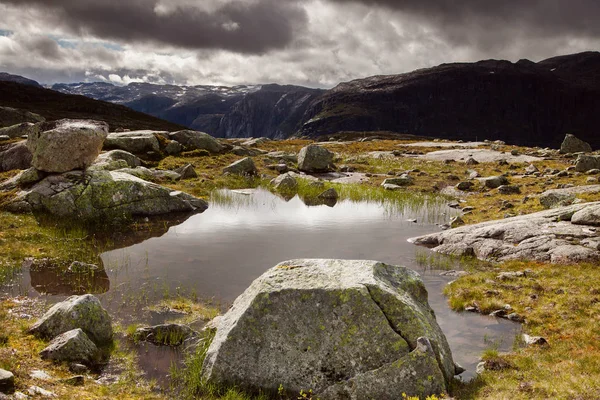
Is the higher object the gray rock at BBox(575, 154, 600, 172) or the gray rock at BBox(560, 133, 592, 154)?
the gray rock at BBox(560, 133, 592, 154)

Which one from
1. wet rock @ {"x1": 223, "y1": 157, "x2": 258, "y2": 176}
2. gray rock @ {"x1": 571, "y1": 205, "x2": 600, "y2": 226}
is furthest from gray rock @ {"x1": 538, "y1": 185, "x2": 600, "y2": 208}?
wet rock @ {"x1": 223, "y1": 157, "x2": 258, "y2": 176}

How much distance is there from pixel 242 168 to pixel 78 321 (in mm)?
36174

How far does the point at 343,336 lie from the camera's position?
9.38 m

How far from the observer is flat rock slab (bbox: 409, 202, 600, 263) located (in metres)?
18.7

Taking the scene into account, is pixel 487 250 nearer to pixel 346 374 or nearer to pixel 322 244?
pixel 322 244

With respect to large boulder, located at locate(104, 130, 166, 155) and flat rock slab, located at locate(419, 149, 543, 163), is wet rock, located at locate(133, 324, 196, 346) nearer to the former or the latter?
large boulder, located at locate(104, 130, 166, 155)

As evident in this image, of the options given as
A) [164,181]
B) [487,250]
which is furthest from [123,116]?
[487,250]

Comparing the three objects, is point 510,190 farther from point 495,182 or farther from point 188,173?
point 188,173

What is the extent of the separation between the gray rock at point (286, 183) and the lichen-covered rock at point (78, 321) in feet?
96.6

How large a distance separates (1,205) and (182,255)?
13757mm

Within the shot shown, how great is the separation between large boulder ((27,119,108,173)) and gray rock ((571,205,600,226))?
29352mm

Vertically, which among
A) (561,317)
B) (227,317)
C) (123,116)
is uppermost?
(123,116)

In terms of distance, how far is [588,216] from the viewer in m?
20.5

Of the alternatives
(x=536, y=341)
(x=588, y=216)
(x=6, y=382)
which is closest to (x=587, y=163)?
(x=588, y=216)
